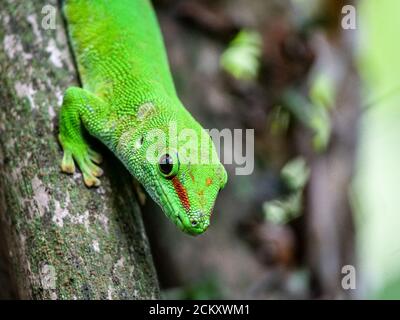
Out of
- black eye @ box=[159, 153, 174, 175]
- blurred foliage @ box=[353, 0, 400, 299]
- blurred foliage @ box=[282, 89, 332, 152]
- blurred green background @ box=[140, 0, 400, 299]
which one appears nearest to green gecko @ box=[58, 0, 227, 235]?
black eye @ box=[159, 153, 174, 175]

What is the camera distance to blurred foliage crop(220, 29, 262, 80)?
3.92 m

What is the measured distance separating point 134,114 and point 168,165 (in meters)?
0.45

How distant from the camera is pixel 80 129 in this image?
102 inches

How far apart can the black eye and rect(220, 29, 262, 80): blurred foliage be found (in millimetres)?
1708

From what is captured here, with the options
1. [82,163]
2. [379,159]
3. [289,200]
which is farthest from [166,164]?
[379,159]

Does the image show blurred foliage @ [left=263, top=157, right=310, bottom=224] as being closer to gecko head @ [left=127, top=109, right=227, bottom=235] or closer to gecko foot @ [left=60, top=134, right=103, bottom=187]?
gecko head @ [left=127, top=109, right=227, bottom=235]

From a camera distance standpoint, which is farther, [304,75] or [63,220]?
[304,75]

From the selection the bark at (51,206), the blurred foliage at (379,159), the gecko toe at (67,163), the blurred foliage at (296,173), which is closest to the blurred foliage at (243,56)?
the blurred foliage at (296,173)

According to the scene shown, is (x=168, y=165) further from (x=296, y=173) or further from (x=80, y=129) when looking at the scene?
(x=296, y=173)

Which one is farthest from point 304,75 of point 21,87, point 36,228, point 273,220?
point 36,228
